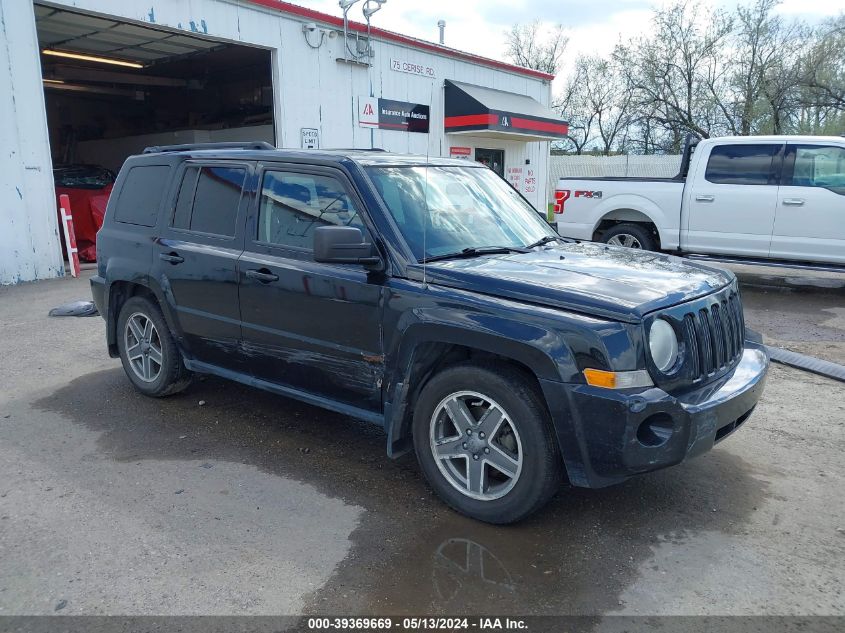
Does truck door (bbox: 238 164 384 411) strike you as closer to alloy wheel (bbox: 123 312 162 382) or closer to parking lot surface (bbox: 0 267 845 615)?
parking lot surface (bbox: 0 267 845 615)

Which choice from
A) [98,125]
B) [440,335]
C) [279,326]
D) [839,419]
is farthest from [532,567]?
[98,125]

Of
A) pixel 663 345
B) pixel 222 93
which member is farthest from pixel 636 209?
pixel 222 93

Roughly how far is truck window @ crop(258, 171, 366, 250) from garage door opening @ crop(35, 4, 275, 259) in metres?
9.43

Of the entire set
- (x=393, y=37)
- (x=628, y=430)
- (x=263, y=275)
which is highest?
(x=393, y=37)

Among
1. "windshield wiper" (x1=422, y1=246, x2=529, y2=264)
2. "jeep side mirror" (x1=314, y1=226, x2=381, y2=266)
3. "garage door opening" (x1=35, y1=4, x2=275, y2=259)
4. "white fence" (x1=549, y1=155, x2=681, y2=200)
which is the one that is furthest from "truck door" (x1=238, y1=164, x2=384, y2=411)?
"white fence" (x1=549, y1=155, x2=681, y2=200)

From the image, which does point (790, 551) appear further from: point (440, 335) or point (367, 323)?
point (367, 323)

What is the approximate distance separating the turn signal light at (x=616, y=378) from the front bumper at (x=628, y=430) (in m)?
0.03

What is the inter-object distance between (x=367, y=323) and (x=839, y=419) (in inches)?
139

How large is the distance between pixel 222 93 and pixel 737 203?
17.6 metres

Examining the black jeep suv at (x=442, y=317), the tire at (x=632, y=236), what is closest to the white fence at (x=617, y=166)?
the tire at (x=632, y=236)

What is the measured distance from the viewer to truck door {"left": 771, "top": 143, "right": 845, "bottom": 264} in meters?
8.91

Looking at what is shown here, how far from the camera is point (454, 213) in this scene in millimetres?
4195

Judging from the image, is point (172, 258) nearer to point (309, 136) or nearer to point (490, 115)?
point (309, 136)

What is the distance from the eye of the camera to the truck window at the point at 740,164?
9.40 meters
